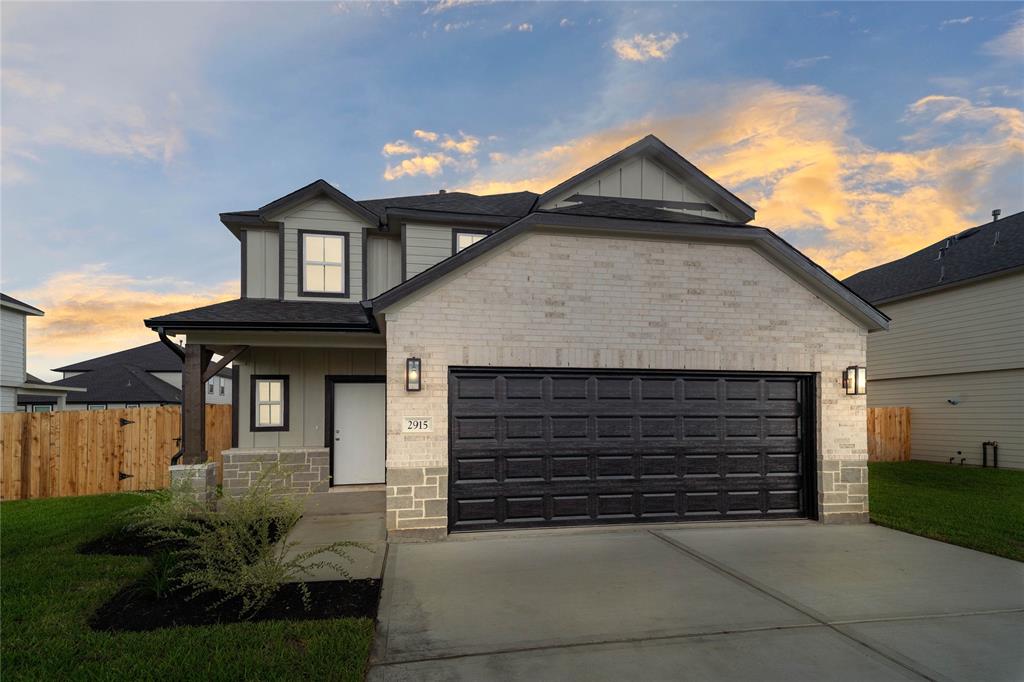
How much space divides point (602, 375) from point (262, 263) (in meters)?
7.78

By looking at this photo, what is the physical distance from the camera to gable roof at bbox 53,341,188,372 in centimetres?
3406

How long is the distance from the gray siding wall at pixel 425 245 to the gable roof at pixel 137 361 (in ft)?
96.4

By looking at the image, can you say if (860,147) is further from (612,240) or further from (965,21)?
(612,240)

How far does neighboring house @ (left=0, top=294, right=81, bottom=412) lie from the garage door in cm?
1923

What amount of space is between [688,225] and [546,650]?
6.20m

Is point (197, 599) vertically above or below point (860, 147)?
below

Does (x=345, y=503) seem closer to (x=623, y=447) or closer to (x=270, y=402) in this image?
(x=270, y=402)

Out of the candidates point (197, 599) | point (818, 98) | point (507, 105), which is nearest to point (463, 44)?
point (507, 105)

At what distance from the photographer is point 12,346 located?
19016 millimetres

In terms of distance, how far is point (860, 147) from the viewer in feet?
41.4

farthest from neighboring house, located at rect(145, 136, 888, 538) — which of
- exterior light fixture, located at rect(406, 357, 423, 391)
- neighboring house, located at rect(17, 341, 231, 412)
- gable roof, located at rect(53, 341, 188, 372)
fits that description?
gable roof, located at rect(53, 341, 188, 372)

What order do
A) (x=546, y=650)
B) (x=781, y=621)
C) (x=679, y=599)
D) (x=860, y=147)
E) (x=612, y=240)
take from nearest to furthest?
(x=546, y=650), (x=781, y=621), (x=679, y=599), (x=612, y=240), (x=860, y=147)

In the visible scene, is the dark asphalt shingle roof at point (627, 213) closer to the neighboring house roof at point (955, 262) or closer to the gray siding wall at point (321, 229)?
the gray siding wall at point (321, 229)

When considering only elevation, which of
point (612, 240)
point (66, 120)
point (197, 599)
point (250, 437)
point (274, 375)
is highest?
point (66, 120)
